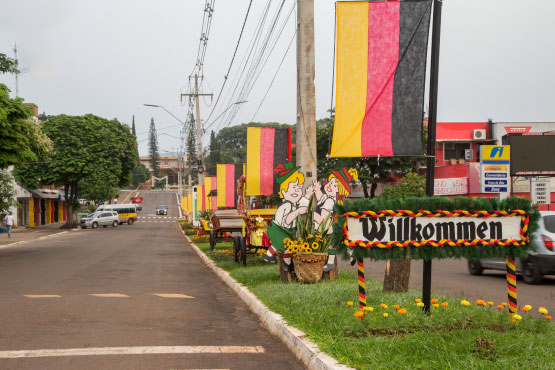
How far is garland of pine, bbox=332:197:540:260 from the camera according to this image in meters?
6.51

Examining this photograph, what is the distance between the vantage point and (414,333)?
20.7 feet

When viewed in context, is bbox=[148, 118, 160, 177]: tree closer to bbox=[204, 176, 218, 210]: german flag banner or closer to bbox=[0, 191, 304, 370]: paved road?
Answer: bbox=[204, 176, 218, 210]: german flag banner

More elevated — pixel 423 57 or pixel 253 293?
pixel 423 57

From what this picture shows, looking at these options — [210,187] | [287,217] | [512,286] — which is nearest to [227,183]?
[210,187]

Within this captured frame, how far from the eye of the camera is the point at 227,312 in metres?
9.63

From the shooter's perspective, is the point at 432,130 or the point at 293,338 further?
the point at 432,130

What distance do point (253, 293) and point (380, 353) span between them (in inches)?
207

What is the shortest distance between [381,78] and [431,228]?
2.58 m

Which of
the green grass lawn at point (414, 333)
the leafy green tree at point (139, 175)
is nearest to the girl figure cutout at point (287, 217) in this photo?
the green grass lawn at point (414, 333)

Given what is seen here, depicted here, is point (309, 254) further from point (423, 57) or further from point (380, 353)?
point (380, 353)

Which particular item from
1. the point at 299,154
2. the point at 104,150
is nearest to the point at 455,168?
the point at 104,150

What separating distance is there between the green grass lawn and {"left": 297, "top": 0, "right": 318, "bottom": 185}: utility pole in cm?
338

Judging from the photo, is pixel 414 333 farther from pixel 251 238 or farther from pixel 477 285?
pixel 251 238

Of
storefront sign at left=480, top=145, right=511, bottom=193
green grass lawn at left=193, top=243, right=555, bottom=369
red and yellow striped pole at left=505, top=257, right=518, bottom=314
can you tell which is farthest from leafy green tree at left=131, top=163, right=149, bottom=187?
red and yellow striped pole at left=505, top=257, right=518, bottom=314
